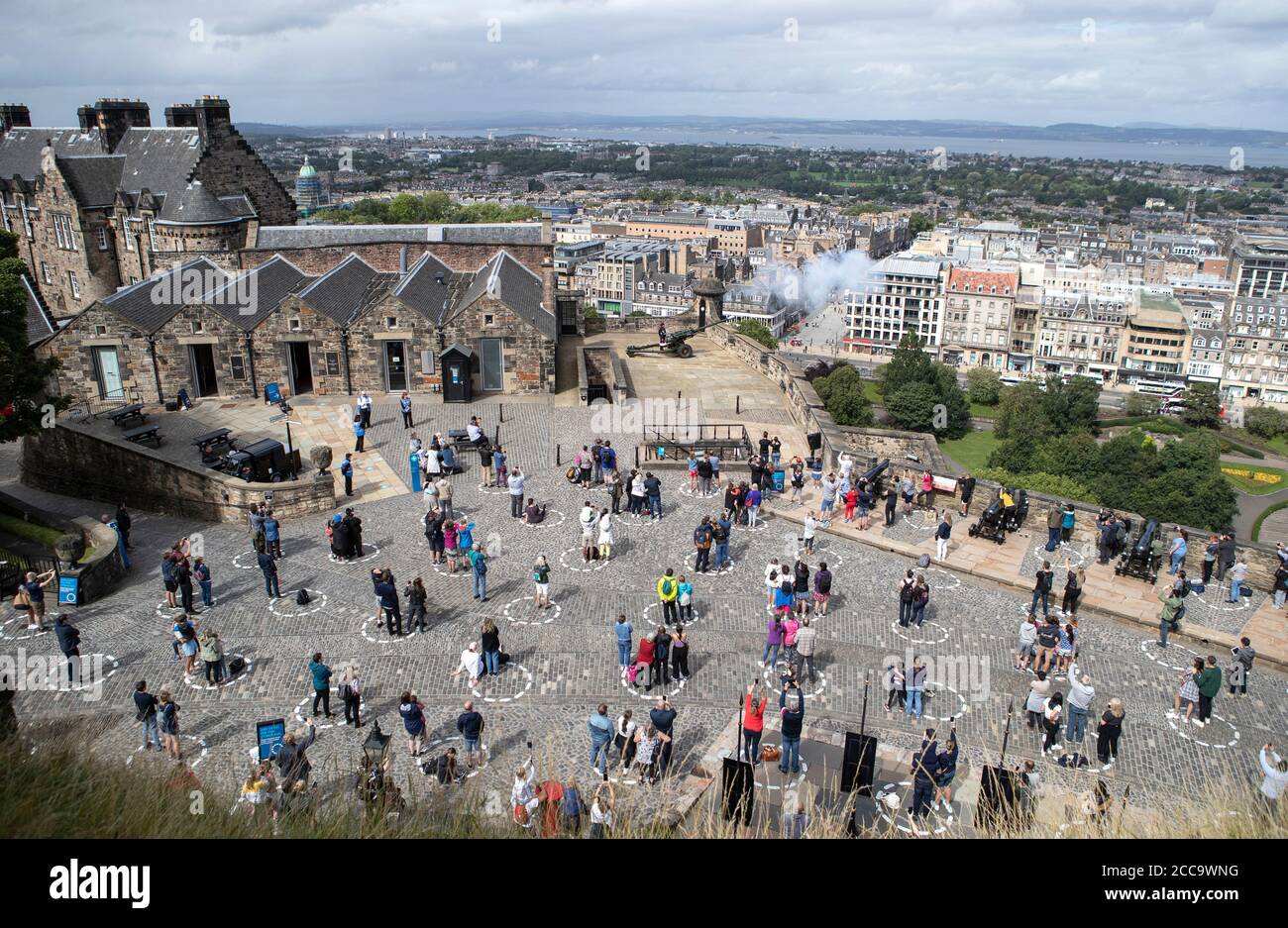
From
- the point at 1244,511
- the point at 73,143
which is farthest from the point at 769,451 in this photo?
the point at 1244,511

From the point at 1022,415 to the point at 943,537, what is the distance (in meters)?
117

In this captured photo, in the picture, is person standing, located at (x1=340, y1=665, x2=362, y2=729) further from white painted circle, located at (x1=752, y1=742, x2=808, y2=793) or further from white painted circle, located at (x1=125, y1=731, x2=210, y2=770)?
white painted circle, located at (x1=752, y1=742, x2=808, y2=793)

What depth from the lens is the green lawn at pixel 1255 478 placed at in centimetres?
11588

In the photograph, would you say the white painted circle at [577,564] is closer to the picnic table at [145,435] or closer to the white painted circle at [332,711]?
the white painted circle at [332,711]

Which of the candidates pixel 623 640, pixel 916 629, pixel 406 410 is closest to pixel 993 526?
pixel 916 629

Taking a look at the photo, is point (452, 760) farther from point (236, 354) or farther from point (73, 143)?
point (73, 143)

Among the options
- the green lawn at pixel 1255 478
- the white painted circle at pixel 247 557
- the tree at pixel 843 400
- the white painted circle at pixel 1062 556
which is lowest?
the green lawn at pixel 1255 478

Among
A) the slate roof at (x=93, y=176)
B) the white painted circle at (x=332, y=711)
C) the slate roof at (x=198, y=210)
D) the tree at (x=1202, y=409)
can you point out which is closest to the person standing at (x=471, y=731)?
the white painted circle at (x=332, y=711)

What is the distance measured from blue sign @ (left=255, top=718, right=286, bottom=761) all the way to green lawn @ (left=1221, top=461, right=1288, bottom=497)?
411 feet

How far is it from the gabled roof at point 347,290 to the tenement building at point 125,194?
8951mm

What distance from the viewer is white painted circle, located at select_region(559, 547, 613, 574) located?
20.3 m

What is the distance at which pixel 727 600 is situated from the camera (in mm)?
19078

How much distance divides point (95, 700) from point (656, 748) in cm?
939
